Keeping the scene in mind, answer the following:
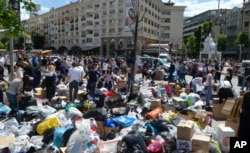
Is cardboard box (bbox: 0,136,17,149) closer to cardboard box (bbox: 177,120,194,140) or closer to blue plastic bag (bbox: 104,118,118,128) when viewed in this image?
blue plastic bag (bbox: 104,118,118,128)

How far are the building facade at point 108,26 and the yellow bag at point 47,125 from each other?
175ft

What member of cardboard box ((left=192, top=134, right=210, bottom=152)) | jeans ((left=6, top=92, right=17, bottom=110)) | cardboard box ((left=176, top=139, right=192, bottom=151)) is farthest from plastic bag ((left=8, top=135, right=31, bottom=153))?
cardboard box ((left=192, top=134, right=210, bottom=152))

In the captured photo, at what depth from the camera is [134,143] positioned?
607 centimetres

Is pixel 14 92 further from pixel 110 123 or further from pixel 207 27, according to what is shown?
pixel 207 27

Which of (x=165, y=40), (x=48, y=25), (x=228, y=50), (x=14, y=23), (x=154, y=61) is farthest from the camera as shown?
(x=48, y=25)

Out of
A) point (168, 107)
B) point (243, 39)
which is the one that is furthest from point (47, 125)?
point (243, 39)

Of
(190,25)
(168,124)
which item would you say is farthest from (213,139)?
(190,25)

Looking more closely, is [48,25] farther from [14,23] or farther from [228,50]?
[14,23]

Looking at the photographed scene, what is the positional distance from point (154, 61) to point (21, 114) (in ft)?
63.8

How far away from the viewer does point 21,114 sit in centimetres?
877

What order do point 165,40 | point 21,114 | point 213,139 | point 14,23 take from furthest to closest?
point 165,40 → point 21,114 → point 213,139 → point 14,23

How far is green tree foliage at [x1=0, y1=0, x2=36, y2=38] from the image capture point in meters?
4.39

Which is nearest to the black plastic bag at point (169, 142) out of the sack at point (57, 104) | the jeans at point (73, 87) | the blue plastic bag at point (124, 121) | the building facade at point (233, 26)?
the blue plastic bag at point (124, 121)

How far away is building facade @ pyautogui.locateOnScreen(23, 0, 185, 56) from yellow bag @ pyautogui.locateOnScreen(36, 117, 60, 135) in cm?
5339
